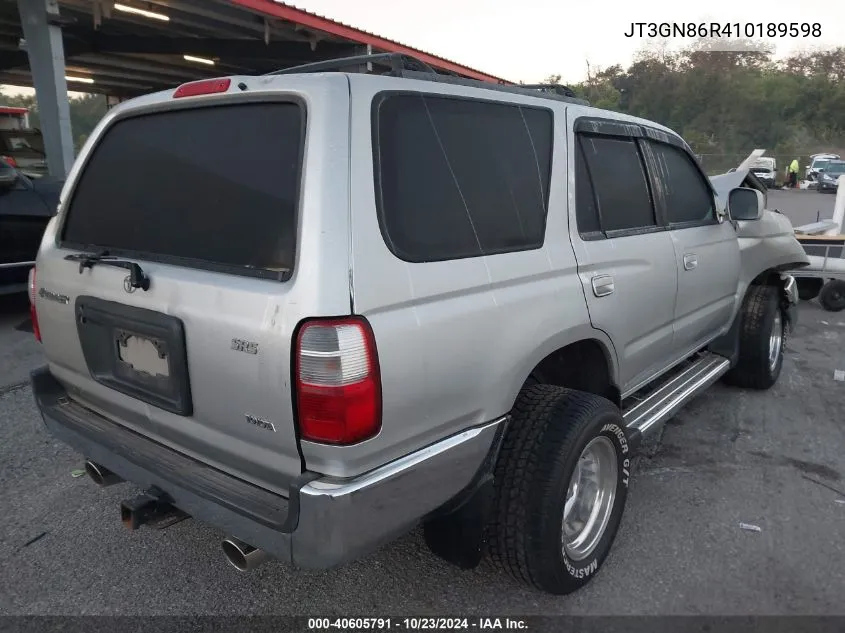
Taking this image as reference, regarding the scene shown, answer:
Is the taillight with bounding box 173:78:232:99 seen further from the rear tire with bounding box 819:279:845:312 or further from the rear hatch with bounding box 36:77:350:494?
the rear tire with bounding box 819:279:845:312

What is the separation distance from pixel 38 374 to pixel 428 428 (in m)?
1.86

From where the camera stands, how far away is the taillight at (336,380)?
1769mm

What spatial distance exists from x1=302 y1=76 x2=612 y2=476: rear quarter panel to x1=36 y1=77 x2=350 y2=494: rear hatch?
0.08 metres

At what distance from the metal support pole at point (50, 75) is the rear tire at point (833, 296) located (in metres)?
10.3

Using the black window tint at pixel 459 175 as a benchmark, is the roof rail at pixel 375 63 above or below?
above

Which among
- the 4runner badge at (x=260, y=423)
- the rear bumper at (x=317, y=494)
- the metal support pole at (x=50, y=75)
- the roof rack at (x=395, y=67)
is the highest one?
the metal support pole at (x=50, y=75)

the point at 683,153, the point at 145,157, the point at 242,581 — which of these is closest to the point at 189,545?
the point at 242,581

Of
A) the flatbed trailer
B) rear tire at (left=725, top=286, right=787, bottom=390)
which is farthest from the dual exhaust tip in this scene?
the flatbed trailer

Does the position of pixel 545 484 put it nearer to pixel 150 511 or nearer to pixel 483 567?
pixel 483 567

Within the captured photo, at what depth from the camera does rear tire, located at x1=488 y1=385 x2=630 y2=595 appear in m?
2.32

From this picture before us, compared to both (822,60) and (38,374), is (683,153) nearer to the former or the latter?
(38,374)

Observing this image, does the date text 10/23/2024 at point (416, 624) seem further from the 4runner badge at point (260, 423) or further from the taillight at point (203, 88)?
the taillight at point (203, 88)

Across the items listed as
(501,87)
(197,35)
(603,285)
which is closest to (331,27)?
(197,35)

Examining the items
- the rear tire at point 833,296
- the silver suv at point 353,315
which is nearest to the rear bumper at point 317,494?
the silver suv at point 353,315
